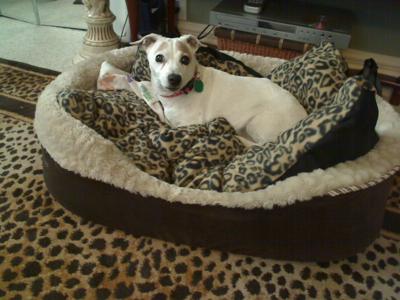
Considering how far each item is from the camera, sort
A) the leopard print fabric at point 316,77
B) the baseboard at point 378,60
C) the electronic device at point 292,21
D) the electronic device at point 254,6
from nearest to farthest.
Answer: the leopard print fabric at point 316,77, the electronic device at point 292,21, the electronic device at point 254,6, the baseboard at point 378,60

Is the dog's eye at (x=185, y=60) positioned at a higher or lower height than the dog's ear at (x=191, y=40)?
lower

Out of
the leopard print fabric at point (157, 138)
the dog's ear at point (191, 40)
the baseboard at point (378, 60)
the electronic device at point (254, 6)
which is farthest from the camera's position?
the baseboard at point (378, 60)

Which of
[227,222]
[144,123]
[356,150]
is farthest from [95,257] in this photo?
[356,150]

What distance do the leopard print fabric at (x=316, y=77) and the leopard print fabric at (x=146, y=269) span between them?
0.59 metres

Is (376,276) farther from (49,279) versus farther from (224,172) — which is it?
(49,279)

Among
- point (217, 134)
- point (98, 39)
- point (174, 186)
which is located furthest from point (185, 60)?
point (98, 39)

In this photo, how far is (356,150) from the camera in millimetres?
1097

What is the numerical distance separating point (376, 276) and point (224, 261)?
0.51 m

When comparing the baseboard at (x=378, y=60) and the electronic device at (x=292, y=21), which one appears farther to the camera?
the baseboard at (x=378, y=60)

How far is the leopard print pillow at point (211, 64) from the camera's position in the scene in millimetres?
1774

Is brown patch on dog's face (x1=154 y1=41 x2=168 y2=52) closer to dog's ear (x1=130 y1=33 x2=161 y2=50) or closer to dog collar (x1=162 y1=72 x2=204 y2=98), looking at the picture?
dog's ear (x1=130 y1=33 x2=161 y2=50)

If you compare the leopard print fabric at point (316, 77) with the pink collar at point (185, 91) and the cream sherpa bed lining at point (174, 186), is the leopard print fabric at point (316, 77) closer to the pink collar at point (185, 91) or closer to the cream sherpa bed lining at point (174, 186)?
the cream sherpa bed lining at point (174, 186)

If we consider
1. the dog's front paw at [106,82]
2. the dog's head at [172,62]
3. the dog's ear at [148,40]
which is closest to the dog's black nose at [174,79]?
the dog's head at [172,62]

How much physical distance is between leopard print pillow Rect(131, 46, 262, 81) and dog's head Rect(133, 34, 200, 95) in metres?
0.22
